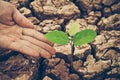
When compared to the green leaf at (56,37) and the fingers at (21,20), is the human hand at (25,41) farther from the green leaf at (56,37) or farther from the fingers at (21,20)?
the green leaf at (56,37)

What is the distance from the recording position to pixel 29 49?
2.18 m

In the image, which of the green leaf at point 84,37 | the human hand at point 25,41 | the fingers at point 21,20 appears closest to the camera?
the green leaf at point 84,37

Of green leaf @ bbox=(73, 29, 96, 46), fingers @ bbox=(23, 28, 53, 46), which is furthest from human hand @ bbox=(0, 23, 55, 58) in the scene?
green leaf @ bbox=(73, 29, 96, 46)

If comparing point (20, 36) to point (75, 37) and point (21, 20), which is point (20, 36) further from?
point (75, 37)

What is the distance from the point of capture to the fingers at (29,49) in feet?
7.10

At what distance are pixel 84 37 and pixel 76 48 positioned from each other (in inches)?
12.8

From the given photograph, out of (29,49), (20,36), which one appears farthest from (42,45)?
(20,36)

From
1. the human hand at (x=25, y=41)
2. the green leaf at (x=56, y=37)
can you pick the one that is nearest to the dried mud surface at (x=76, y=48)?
the human hand at (x=25, y=41)

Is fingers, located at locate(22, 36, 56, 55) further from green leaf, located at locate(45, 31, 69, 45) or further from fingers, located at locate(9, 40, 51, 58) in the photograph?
green leaf, located at locate(45, 31, 69, 45)

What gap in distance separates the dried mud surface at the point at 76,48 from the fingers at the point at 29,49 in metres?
0.12

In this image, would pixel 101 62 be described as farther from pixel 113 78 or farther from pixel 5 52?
pixel 5 52

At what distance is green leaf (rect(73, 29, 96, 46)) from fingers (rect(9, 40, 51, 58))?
0.29 m

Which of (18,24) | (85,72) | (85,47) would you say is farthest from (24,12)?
(85,72)

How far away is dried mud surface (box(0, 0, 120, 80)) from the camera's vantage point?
2.24 metres
